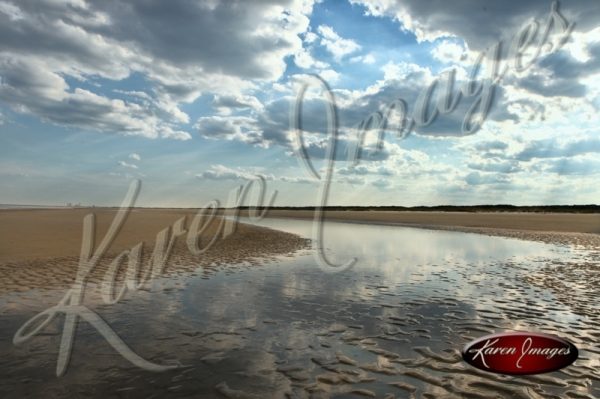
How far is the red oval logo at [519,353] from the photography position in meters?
6.05

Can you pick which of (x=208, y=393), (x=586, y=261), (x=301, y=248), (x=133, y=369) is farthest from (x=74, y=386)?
(x=586, y=261)

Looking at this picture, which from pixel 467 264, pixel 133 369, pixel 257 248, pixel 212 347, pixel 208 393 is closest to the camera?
pixel 208 393

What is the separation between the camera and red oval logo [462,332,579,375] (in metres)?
6.05

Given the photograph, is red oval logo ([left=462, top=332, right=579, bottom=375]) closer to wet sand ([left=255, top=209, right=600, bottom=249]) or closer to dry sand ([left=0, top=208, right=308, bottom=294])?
dry sand ([left=0, top=208, right=308, bottom=294])

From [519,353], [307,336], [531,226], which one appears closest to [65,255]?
[307,336]

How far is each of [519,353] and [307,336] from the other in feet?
12.0

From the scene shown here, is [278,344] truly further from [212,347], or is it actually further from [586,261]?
[586,261]

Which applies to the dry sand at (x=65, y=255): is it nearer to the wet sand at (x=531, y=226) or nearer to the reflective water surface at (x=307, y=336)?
the reflective water surface at (x=307, y=336)

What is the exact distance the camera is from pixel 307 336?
757cm

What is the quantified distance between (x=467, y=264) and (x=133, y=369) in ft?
49.0

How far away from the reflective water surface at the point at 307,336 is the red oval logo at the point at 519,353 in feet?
0.71

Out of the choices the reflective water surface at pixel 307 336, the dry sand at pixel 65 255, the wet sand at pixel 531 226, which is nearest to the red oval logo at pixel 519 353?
the reflective water surface at pixel 307 336

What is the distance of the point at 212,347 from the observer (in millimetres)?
6926

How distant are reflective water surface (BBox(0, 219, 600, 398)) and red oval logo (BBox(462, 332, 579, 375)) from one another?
0.71ft
